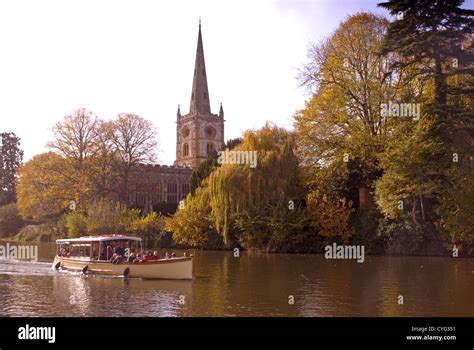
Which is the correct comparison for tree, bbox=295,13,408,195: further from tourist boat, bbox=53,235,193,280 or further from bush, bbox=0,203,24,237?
bush, bbox=0,203,24,237

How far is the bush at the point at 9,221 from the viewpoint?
7325cm

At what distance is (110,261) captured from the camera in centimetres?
3025

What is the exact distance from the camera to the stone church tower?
12025 centimetres

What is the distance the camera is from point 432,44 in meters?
38.2

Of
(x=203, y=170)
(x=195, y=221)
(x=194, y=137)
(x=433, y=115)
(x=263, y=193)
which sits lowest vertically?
(x=195, y=221)

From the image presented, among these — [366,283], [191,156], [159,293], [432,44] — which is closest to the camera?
[159,293]

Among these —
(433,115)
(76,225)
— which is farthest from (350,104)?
(76,225)

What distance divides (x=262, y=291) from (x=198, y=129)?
9935cm

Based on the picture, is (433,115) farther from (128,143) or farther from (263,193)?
(128,143)

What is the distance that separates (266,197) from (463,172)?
14677 mm
